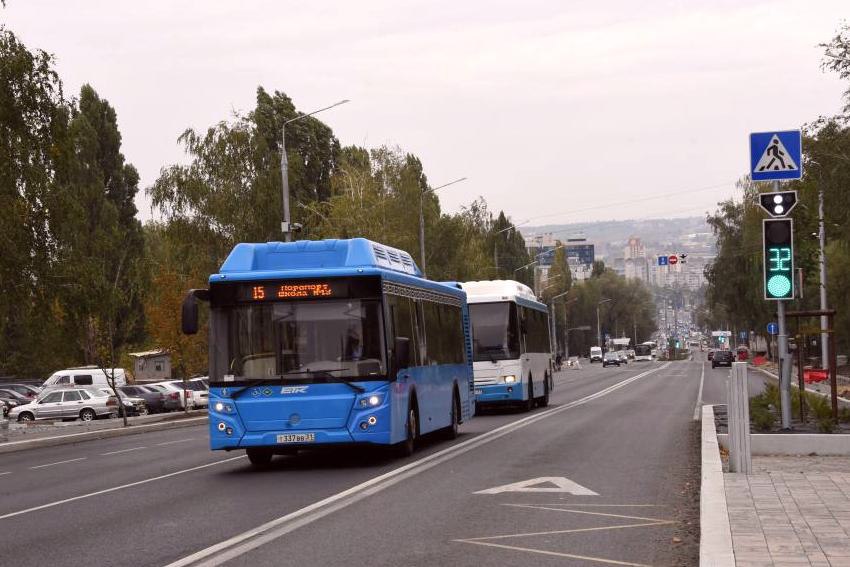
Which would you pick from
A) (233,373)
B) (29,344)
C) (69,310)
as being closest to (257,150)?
(29,344)

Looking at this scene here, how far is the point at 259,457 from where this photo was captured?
65.8ft

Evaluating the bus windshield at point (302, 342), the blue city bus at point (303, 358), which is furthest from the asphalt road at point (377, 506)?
the bus windshield at point (302, 342)

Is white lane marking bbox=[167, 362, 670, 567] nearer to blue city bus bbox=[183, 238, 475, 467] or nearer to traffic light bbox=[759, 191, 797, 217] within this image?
blue city bus bbox=[183, 238, 475, 467]

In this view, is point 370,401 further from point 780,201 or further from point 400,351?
point 780,201

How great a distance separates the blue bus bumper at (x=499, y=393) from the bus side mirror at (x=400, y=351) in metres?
14.6

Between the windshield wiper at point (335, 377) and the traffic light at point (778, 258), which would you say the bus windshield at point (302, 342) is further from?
the traffic light at point (778, 258)

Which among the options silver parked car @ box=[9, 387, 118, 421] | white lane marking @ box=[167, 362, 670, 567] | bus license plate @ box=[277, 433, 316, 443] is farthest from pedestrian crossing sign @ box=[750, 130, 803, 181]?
silver parked car @ box=[9, 387, 118, 421]

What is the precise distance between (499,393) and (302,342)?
613 inches

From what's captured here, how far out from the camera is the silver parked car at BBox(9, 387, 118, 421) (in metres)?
52.5

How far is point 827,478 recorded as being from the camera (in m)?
14.6

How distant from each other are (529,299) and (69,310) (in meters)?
12.0

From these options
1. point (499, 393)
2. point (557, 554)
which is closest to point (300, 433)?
point (557, 554)

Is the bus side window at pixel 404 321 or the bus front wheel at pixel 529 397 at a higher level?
the bus side window at pixel 404 321

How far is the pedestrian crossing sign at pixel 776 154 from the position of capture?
18.8 meters
